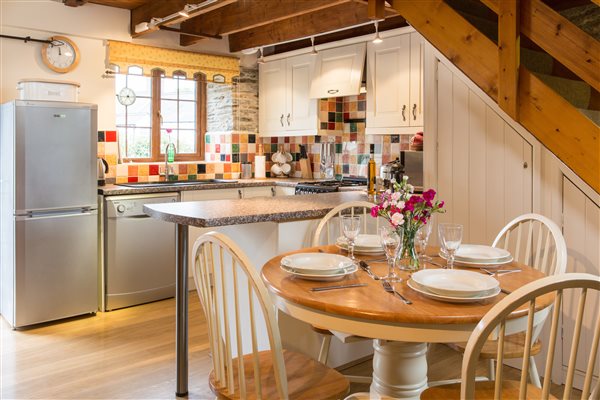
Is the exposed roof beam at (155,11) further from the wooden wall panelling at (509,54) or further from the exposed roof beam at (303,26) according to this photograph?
the wooden wall panelling at (509,54)

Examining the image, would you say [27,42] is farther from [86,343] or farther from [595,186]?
[595,186]

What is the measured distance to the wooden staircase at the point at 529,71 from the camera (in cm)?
210

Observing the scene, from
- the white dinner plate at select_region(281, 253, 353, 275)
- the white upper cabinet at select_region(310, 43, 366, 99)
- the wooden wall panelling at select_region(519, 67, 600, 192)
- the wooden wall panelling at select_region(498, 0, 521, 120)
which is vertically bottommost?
the white dinner plate at select_region(281, 253, 353, 275)

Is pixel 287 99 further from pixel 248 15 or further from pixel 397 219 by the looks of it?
pixel 397 219

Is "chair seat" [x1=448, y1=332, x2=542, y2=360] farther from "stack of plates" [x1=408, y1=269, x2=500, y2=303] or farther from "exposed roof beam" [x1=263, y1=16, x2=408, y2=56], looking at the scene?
"exposed roof beam" [x1=263, y1=16, x2=408, y2=56]

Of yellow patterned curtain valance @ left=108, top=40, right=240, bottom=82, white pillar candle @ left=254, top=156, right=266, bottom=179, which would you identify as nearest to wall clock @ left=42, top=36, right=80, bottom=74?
yellow patterned curtain valance @ left=108, top=40, right=240, bottom=82

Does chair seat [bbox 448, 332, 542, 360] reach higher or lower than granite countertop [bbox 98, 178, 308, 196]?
lower

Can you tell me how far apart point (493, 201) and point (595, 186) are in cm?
81

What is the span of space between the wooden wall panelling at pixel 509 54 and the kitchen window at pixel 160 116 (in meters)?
3.31

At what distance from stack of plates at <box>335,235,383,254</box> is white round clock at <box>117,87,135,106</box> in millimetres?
3194

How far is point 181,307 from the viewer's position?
8.32ft

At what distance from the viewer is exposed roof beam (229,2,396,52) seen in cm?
412

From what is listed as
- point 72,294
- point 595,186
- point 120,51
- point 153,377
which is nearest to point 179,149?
point 120,51

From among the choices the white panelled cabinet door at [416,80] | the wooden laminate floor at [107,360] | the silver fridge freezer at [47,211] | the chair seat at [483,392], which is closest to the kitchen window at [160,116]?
the silver fridge freezer at [47,211]
